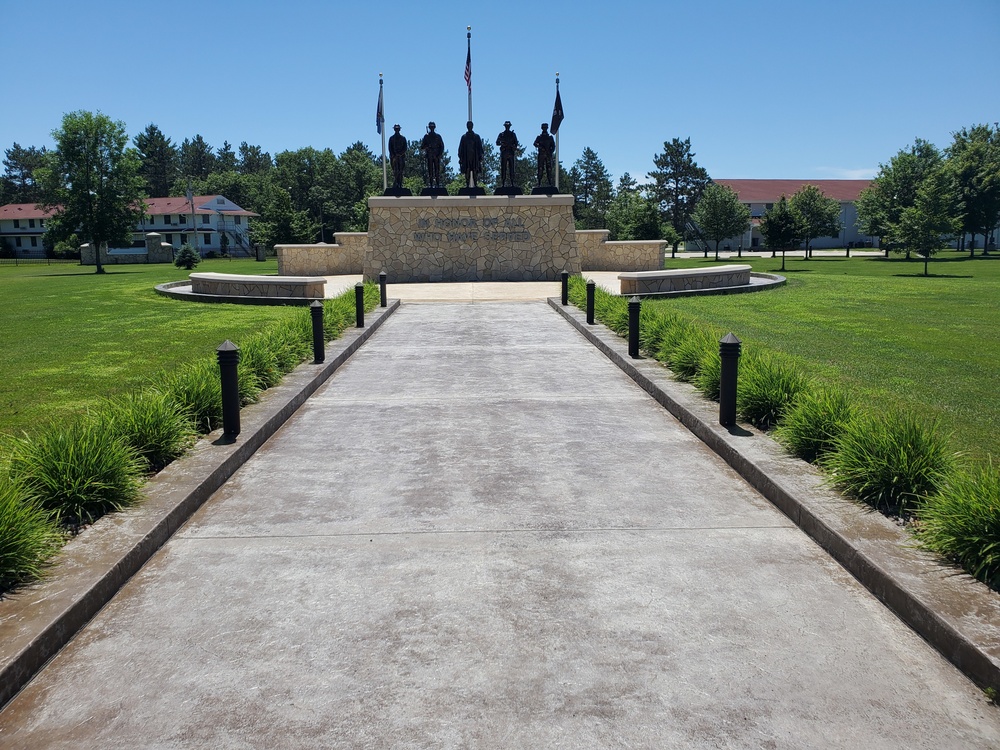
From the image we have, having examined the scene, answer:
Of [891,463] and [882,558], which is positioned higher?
[891,463]

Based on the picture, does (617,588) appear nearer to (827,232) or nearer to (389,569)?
(389,569)

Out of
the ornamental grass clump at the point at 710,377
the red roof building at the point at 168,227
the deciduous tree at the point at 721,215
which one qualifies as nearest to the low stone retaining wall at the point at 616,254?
the deciduous tree at the point at 721,215

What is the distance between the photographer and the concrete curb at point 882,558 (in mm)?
3557

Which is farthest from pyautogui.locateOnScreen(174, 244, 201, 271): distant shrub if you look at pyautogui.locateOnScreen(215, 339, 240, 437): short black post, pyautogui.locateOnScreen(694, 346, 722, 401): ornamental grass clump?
pyautogui.locateOnScreen(694, 346, 722, 401): ornamental grass clump

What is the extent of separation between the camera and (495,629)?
3.96 meters

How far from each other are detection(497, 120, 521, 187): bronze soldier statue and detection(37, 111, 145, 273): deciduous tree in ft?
112

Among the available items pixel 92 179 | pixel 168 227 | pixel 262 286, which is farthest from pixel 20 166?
pixel 262 286

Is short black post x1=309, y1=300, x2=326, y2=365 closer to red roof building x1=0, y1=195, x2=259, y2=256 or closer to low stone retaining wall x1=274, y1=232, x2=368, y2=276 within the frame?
low stone retaining wall x1=274, y1=232, x2=368, y2=276

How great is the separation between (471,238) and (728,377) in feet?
73.6

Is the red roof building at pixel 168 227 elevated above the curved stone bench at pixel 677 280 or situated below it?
above

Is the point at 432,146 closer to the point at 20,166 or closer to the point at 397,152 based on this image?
the point at 397,152

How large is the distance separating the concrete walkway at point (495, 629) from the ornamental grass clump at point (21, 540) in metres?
0.46

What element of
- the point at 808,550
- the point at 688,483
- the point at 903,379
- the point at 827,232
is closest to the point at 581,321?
the point at 903,379

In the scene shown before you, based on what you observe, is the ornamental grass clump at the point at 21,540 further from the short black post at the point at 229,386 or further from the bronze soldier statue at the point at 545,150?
the bronze soldier statue at the point at 545,150
